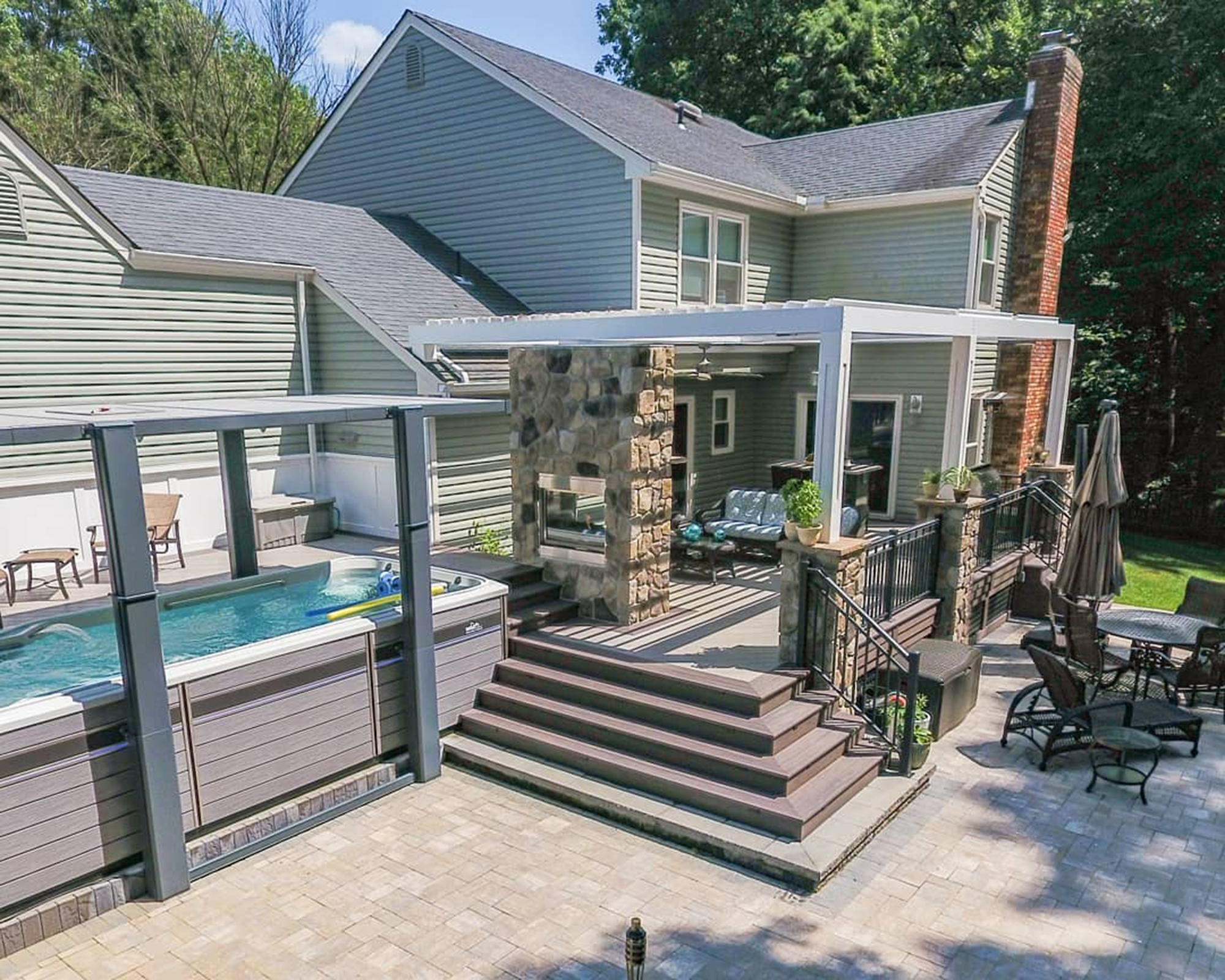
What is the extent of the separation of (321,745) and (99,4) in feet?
80.9

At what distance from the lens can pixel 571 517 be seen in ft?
28.5

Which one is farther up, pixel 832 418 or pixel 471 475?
pixel 832 418

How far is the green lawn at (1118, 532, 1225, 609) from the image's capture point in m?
12.7

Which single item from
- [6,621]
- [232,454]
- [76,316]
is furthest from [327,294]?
[6,621]

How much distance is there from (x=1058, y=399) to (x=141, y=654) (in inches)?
511

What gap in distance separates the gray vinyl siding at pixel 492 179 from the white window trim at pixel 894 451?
502cm

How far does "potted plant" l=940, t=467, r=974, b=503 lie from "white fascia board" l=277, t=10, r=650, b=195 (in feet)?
18.7

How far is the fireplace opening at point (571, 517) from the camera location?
8.46 metres

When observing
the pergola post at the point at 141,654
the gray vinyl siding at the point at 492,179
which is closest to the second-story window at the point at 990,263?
the gray vinyl siding at the point at 492,179

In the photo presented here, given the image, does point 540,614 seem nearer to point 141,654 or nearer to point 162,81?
point 141,654

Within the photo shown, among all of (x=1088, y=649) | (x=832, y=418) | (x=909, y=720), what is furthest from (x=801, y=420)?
(x=909, y=720)

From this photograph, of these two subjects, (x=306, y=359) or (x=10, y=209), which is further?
(x=306, y=359)

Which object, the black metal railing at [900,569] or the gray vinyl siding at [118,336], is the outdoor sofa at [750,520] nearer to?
the black metal railing at [900,569]

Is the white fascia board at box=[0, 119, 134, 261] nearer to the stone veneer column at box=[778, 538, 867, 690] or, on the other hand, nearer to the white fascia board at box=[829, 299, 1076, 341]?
the white fascia board at box=[829, 299, 1076, 341]
